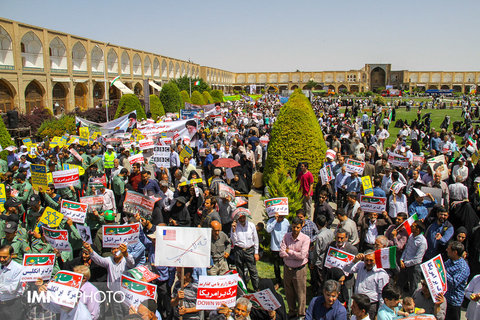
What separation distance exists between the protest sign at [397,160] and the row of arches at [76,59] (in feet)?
89.7

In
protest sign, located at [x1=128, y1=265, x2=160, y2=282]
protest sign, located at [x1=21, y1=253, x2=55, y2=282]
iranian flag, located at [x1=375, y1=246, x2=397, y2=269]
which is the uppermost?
iranian flag, located at [x1=375, y1=246, x2=397, y2=269]

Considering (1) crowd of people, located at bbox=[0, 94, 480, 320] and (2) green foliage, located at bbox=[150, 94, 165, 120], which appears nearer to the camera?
(1) crowd of people, located at bbox=[0, 94, 480, 320]

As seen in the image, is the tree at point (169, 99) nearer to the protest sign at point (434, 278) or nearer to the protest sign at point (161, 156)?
the protest sign at point (161, 156)

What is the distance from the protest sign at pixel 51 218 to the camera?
617cm

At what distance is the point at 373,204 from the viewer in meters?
6.91

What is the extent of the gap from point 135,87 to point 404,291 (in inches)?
1895

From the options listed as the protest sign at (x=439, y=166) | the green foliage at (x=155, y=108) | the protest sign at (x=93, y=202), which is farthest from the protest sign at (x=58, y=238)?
the green foliage at (x=155, y=108)

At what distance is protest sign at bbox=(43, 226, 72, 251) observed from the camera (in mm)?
5859

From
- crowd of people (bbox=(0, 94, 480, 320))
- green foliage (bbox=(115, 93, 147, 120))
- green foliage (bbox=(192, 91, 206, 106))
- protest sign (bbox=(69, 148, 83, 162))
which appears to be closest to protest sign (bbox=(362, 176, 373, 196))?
crowd of people (bbox=(0, 94, 480, 320))

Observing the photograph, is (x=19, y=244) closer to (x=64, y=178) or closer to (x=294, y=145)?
(x=64, y=178)

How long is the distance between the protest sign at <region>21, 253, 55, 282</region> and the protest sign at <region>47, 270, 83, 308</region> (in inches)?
28.4

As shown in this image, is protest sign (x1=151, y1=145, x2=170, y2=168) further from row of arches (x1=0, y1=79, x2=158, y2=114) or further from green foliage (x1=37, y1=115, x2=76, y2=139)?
row of arches (x1=0, y1=79, x2=158, y2=114)

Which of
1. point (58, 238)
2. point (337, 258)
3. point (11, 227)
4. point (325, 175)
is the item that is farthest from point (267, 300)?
point (325, 175)

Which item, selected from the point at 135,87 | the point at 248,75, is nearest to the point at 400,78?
the point at 248,75
